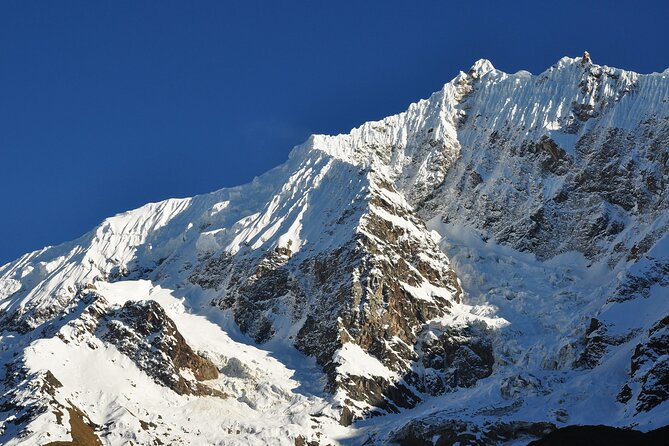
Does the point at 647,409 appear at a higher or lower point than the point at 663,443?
higher

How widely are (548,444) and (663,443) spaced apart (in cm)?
2179

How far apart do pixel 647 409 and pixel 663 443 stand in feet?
121

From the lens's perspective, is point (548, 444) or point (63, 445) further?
point (63, 445)

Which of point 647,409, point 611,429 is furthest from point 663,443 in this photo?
point 647,409

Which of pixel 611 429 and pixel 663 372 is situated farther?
pixel 663 372

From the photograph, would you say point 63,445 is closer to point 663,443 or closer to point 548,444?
point 548,444

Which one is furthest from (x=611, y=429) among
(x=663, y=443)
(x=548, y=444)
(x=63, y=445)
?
(x=63, y=445)

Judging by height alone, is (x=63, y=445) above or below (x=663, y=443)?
above

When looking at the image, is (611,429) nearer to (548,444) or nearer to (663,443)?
(548,444)

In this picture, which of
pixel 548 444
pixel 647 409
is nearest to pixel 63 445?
pixel 548 444

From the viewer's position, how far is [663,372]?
198000 millimetres

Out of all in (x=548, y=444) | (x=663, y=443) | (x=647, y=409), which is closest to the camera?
(x=663, y=443)

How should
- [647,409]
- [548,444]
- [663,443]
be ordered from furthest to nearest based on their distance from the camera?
[647,409] < [548,444] < [663,443]

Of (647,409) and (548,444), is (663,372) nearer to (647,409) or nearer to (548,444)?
(647,409)
